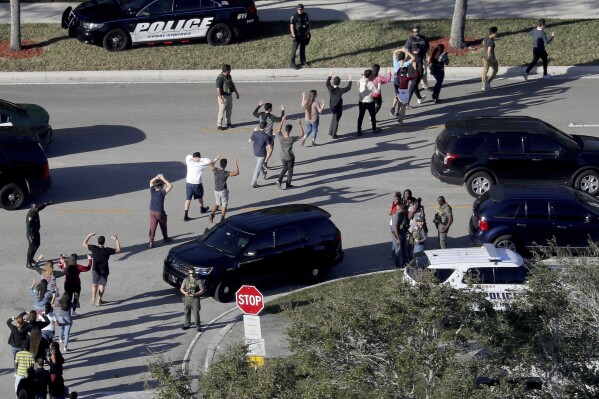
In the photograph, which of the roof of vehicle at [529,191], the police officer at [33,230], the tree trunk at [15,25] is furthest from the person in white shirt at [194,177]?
the tree trunk at [15,25]

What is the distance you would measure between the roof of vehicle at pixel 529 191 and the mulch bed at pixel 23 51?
56.4 feet

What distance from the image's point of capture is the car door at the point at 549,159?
25344 mm

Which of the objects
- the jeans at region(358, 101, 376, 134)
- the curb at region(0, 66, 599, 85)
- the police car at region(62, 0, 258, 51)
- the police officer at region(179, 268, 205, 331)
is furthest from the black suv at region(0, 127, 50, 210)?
the police car at region(62, 0, 258, 51)

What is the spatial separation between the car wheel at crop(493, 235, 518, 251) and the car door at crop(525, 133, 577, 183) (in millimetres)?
3288

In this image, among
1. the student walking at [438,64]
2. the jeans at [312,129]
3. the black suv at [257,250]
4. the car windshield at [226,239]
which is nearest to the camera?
the black suv at [257,250]

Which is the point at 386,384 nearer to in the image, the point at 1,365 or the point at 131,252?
the point at 1,365

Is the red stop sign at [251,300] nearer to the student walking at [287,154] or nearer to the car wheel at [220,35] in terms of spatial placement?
the student walking at [287,154]

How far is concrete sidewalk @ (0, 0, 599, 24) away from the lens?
36531 millimetres

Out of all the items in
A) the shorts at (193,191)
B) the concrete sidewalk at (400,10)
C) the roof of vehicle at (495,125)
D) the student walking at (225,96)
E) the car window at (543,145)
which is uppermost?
the concrete sidewalk at (400,10)

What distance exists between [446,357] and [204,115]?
19.4 meters

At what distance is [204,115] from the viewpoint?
31.0 m

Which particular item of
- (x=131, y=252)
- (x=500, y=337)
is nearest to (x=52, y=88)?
(x=131, y=252)

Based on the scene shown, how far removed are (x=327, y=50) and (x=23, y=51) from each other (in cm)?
916

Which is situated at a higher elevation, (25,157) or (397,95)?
(397,95)
